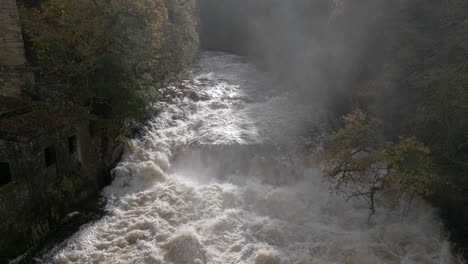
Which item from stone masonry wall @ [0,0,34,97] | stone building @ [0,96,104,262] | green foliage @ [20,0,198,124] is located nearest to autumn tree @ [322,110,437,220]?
green foliage @ [20,0,198,124]

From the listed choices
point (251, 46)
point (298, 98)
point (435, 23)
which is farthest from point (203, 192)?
point (251, 46)

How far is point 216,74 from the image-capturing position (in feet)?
74.8

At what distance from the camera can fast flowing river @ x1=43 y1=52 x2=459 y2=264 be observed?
847 cm

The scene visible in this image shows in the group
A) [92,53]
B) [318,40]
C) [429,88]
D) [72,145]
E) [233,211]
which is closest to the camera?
[233,211]

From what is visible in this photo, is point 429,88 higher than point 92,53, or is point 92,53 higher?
point 92,53

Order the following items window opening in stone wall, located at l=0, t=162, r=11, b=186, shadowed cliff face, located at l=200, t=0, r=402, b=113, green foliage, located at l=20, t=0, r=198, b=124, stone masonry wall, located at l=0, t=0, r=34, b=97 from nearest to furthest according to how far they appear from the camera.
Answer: window opening in stone wall, located at l=0, t=162, r=11, b=186
stone masonry wall, located at l=0, t=0, r=34, b=97
green foliage, located at l=20, t=0, r=198, b=124
shadowed cliff face, located at l=200, t=0, r=402, b=113

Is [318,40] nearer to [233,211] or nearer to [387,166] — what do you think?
[387,166]

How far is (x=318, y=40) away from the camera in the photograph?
68.8ft

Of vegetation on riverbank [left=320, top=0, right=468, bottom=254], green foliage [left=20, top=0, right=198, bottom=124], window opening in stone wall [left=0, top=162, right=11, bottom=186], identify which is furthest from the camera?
green foliage [left=20, top=0, right=198, bottom=124]

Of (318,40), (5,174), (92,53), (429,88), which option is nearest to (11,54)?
(92,53)

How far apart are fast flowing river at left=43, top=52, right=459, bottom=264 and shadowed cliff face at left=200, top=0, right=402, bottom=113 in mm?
Answer: 3680

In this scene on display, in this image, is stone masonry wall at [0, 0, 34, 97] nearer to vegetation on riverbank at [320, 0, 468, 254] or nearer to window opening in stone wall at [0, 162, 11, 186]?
window opening in stone wall at [0, 162, 11, 186]

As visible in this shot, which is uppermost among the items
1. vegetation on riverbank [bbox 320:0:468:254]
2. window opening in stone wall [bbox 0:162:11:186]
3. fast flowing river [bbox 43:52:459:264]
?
vegetation on riverbank [bbox 320:0:468:254]

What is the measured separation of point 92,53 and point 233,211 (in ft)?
23.1
